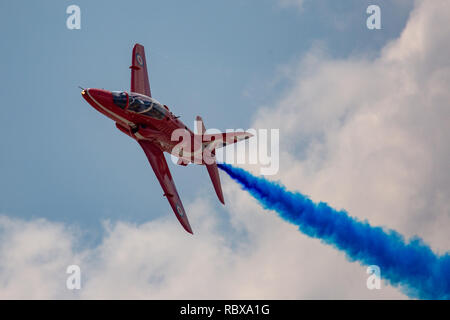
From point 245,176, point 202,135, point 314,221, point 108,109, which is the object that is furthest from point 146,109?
point 314,221

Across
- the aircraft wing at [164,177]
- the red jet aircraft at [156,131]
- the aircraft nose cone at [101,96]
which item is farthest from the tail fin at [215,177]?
the aircraft nose cone at [101,96]

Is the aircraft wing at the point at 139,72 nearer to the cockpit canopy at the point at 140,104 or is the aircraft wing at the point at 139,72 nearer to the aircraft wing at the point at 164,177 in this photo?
the cockpit canopy at the point at 140,104

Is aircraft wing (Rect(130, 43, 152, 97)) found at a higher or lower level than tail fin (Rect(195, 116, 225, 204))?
higher

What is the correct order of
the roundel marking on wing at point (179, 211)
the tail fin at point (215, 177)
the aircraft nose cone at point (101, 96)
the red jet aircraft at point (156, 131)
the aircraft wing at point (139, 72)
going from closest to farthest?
the aircraft nose cone at point (101, 96) < the red jet aircraft at point (156, 131) < the roundel marking on wing at point (179, 211) < the aircraft wing at point (139, 72) < the tail fin at point (215, 177)

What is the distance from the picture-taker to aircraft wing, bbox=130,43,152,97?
44.0m

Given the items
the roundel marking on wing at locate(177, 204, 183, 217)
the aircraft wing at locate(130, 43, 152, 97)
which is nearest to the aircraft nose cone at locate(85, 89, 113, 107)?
the aircraft wing at locate(130, 43, 152, 97)

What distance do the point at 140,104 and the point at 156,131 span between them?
7.61 ft

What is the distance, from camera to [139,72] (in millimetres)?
44812

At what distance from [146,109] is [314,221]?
48.1 ft

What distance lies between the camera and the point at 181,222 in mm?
40094

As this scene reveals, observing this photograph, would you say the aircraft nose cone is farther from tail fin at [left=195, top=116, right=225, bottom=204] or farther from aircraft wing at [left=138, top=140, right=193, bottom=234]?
tail fin at [left=195, top=116, right=225, bottom=204]

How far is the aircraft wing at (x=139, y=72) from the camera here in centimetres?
4397

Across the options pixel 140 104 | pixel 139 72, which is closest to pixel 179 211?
pixel 140 104
